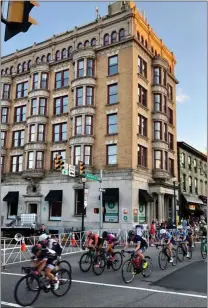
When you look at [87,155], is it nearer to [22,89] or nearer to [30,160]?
[30,160]

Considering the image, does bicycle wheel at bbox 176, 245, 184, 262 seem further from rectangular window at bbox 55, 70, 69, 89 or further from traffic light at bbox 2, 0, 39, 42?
rectangular window at bbox 55, 70, 69, 89

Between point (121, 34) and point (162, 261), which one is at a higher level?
point (121, 34)

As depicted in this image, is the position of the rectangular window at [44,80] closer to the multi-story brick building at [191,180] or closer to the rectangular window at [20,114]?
the rectangular window at [20,114]

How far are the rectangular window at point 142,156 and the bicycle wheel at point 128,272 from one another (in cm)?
1955

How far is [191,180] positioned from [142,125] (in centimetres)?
1716

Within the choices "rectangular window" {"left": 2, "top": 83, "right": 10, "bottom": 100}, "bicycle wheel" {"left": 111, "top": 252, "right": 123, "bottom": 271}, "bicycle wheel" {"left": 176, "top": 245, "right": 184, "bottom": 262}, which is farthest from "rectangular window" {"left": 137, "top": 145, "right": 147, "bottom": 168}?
"rectangular window" {"left": 2, "top": 83, "right": 10, "bottom": 100}

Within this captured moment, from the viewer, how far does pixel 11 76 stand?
40438mm

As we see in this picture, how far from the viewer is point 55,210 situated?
33.5 m

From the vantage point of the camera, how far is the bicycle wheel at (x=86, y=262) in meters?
13.1

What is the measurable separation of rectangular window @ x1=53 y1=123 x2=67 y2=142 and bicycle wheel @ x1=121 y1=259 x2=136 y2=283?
79.3 ft

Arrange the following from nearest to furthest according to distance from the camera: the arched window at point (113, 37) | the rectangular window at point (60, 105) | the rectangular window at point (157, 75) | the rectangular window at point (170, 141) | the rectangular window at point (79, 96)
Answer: the rectangular window at point (79, 96), the arched window at point (113, 37), the rectangular window at point (60, 105), the rectangular window at point (157, 75), the rectangular window at point (170, 141)

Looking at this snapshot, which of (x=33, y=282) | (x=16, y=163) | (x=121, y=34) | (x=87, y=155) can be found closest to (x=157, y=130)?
(x=87, y=155)

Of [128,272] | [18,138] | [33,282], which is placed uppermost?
[18,138]

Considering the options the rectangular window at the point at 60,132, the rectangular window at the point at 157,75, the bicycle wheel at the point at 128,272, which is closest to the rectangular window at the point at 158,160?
the rectangular window at the point at 157,75
